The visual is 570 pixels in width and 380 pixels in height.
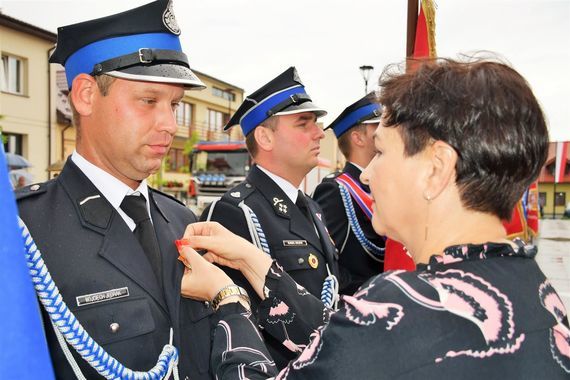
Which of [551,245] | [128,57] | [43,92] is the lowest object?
[551,245]

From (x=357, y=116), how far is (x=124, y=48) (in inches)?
108

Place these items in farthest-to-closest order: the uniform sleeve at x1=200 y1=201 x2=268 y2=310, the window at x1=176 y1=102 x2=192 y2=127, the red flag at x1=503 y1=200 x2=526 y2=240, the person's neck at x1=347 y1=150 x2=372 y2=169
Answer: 1. the window at x1=176 y1=102 x2=192 y2=127
2. the person's neck at x1=347 y1=150 x2=372 y2=169
3. the red flag at x1=503 y1=200 x2=526 y2=240
4. the uniform sleeve at x1=200 y1=201 x2=268 y2=310

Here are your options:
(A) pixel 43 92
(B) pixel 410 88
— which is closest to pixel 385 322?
(B) pixel 410 88

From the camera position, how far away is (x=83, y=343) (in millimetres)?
1440

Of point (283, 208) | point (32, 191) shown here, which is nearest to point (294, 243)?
point (283, 208)

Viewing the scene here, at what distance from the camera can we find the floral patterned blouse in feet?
3.64

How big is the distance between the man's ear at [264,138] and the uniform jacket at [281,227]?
0.20 metres

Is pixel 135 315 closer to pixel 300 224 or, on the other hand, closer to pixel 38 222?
pixel 38 222

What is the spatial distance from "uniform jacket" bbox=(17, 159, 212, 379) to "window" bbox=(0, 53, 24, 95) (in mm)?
23421

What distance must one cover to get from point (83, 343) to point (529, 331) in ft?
3.94

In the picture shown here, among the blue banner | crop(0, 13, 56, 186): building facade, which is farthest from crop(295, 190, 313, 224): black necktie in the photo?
crop(0, 13, 56, 186): building facade

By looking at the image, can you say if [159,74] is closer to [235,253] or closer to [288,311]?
[235,253]

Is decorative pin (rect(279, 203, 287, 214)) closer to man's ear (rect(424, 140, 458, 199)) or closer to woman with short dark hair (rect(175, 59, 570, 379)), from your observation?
woman with short dark hair (rect(175, 59, 570, 379))

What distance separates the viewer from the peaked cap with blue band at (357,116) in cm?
421
